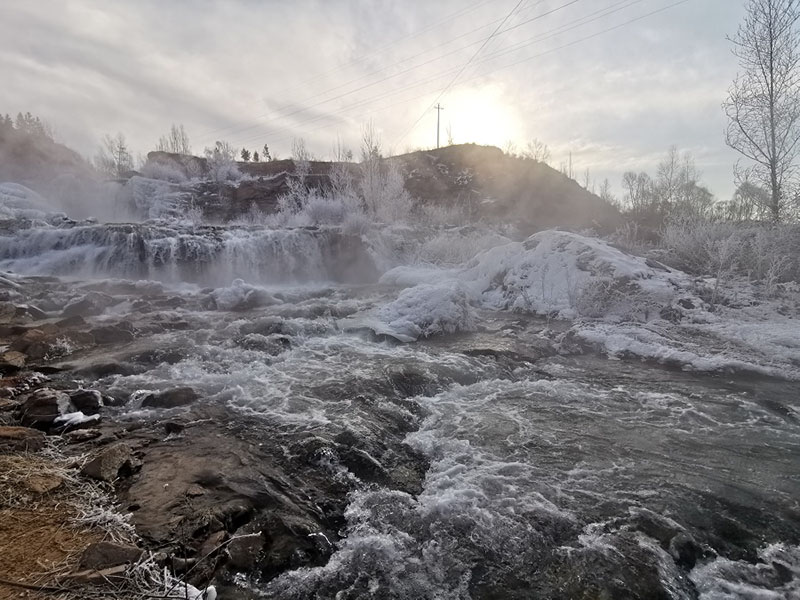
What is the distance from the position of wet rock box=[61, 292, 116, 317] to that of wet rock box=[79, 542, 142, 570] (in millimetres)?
8566

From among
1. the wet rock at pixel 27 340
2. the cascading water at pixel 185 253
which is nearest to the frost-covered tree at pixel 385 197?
the cascading water at pixel 185 253

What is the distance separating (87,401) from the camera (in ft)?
14.5

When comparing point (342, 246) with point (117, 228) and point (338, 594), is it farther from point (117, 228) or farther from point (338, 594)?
point (338, 594)

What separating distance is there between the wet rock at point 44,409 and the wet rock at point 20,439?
0.27m

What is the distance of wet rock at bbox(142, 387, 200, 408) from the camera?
4.68 metres

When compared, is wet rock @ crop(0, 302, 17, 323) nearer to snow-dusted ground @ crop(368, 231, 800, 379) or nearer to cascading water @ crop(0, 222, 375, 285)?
cascading water @ crop(0, 222, 375, 285)

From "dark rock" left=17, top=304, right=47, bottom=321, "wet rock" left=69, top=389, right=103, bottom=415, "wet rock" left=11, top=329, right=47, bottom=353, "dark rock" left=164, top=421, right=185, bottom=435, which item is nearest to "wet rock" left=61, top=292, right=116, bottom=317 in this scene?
"dark rock" left=17, top=304, right=47, bottom=321

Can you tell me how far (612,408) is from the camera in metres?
4.92

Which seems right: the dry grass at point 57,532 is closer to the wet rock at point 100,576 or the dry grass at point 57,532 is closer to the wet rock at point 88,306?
the wet rock at point 100,576

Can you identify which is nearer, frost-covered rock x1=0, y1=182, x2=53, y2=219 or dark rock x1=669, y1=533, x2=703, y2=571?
dark rock x1=669, y1=533, x2=703, y2=571

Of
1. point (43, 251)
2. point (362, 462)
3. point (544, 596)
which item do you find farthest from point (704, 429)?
point (43, 251)

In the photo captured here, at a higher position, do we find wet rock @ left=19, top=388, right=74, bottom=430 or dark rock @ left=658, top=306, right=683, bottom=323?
dark rock @ left=658, top=306, right=683, bottom=323

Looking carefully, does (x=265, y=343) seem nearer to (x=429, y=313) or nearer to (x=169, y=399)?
(x=169, y=399)

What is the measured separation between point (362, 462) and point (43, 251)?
16273mm
